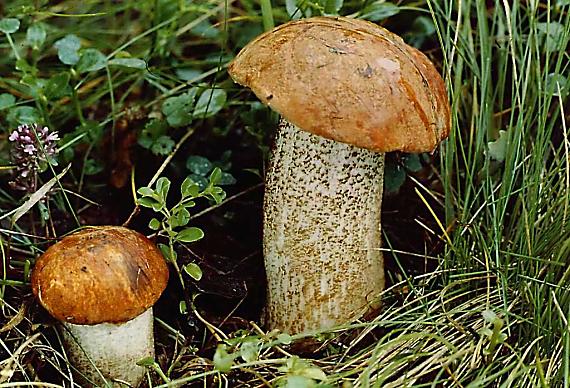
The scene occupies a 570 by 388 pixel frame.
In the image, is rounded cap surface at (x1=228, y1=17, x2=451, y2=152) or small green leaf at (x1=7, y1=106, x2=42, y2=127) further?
small green leaf at (x1=7, y1=106, x2=42, y2=127)

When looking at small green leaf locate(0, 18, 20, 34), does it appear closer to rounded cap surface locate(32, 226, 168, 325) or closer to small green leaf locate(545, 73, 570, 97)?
rounded cap surface locate(32, 226, 168, 325)

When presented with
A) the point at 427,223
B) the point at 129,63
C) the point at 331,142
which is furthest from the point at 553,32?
the point at 129,63

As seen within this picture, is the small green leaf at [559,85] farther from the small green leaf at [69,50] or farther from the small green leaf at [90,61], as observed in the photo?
the small green leaf at [69,50]

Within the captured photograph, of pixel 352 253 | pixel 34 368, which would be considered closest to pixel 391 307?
pixel 352 253

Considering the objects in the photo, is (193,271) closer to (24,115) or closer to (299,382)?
(299,382)

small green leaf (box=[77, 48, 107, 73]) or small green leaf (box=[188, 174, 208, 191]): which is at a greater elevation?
small green leaf (box=[77, 48, 107, 73])

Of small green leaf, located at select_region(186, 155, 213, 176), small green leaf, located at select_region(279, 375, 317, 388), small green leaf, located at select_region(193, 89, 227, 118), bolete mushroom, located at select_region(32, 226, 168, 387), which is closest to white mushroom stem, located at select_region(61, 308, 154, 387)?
bolete mushroom, located at select_region(32, 226, 168, 387)
